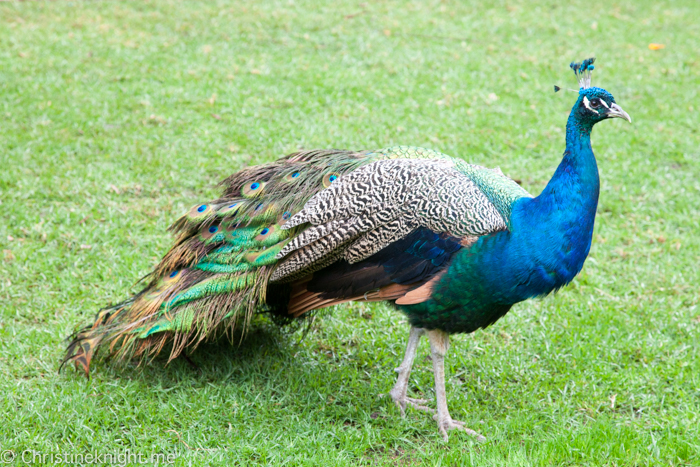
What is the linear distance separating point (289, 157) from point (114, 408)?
1654mm

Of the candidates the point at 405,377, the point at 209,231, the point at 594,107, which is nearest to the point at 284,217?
the point at 209,231

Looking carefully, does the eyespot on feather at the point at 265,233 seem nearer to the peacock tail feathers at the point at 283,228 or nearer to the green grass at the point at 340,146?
the peacock tail feathers at the point at 283,228

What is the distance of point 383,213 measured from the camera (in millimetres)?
3260

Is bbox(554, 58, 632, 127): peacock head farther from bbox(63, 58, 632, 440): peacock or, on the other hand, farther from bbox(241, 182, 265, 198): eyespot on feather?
bbox(241, 182, 265, 198): eyespot on feather

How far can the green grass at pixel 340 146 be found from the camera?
3.44 m

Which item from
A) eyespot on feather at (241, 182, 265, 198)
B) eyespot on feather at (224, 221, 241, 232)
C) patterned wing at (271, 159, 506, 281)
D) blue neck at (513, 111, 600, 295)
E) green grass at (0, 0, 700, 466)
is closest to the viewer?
blue neck at (513, 111, 600, 295)

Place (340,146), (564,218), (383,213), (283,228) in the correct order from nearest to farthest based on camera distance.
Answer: (564,218) < (383,213) < (283,228) < (340,146)

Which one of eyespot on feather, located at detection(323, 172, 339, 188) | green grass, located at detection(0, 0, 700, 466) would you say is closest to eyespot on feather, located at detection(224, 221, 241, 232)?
eyespot on feather, located at detection(323, 172, 339, 188)

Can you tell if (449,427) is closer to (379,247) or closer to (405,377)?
(405,377)

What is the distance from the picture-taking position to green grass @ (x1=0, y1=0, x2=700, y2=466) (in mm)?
3441

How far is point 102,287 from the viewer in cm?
443

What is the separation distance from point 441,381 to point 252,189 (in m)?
1.45

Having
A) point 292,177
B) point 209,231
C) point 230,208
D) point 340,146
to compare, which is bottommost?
point 340,146

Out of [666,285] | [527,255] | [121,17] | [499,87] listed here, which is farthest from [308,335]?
[121,17]
